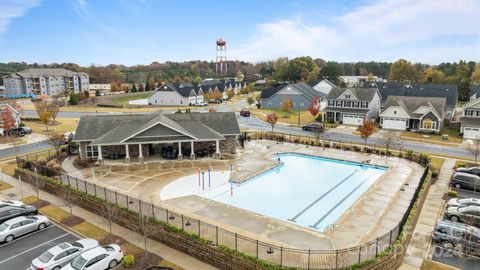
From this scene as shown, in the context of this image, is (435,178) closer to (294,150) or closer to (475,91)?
(294,150)

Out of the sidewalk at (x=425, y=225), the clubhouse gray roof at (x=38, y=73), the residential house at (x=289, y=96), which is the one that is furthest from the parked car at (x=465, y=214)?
the clubhouse gray roof at (x=38, y=73)

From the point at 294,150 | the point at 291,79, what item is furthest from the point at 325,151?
the point at 291,79

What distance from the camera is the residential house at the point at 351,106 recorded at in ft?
200

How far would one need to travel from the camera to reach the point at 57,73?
130 metres

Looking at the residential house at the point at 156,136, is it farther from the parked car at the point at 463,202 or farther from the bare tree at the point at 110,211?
the parked car at the point at 463,202

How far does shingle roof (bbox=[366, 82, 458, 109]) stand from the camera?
229 feet

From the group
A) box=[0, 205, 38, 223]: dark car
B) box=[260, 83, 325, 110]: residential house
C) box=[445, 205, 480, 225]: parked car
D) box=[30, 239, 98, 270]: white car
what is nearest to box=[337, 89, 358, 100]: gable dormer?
box=[260, 83, 325, 110]: residential house

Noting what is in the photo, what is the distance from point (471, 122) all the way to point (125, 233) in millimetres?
50794

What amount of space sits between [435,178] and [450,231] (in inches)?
546

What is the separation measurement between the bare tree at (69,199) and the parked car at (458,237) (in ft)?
77.8

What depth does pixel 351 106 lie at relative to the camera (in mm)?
62500

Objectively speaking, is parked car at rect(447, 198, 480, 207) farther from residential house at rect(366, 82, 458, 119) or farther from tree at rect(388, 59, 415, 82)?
tree at rect(388, 59, 415, 82)

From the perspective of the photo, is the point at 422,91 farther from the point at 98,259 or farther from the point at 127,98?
the point at 127,98

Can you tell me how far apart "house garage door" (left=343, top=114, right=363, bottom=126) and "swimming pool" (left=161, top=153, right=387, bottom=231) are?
25.2m
